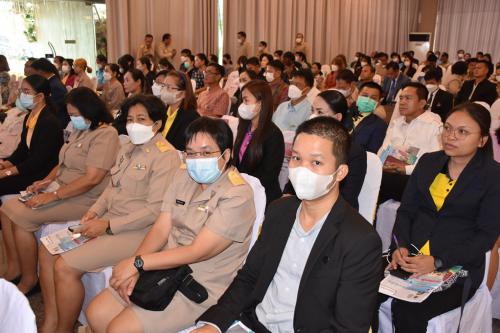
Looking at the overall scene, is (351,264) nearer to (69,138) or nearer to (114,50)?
(69,138)

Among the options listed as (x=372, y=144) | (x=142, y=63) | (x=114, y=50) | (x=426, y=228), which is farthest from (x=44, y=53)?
(x=426, y=228)

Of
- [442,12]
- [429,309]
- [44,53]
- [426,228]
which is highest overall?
[442,12]

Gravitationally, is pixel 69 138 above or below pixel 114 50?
below

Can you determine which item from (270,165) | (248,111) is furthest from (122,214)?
(248,111)

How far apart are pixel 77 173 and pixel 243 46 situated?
10453 mm

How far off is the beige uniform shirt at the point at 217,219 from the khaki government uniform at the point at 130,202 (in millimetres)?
385

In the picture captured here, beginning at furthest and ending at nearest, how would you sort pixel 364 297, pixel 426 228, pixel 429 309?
pixel 426 228 → pixel 429 309 → pixel 364 297

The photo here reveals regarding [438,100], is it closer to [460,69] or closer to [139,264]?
[460,69]

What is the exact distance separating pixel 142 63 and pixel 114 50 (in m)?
3.20

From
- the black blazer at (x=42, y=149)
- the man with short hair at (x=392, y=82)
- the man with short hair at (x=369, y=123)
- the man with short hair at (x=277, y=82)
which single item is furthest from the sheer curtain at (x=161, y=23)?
the man with short hair at (x=369, y=123)

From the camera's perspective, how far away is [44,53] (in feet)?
34.8

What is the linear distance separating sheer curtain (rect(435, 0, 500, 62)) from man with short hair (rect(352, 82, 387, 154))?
16262mm

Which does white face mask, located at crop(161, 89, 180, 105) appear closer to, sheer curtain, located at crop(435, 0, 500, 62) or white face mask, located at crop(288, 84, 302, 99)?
white face mask, located at crop(288, 84, 302, 99)

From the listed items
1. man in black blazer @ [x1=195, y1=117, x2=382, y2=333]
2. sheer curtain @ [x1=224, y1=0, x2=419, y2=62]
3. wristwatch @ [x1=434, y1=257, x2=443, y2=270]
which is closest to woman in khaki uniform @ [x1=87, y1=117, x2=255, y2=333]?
man in black blazer @ [x1=195, y1=117, x2=382, y2=333]
